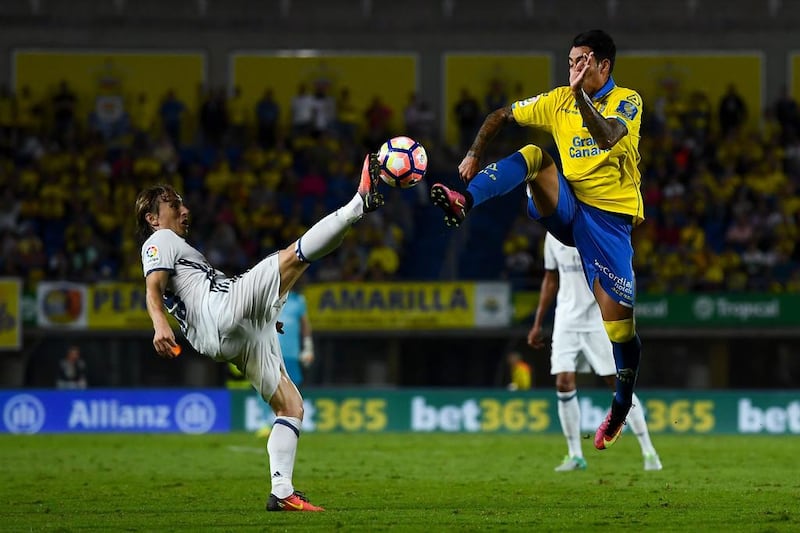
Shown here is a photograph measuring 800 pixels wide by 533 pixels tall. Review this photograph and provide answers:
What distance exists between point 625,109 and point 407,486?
419cm

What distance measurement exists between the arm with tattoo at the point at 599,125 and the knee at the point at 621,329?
1.46 metres

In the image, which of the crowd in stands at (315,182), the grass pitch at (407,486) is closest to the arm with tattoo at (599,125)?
the grass pitch at (407,486)

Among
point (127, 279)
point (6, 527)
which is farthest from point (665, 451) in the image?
point (127, 279)

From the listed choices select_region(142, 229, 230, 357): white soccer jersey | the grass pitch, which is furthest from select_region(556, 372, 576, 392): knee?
select_region(142, 229, 230, 357): white soccer jersey

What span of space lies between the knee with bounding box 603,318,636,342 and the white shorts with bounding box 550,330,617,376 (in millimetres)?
3645

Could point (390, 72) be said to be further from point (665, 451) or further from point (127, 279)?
point (665, 451)

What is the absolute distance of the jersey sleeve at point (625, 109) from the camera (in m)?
9.57

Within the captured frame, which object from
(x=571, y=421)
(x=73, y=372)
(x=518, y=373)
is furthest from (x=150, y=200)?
(x=518, y=373)

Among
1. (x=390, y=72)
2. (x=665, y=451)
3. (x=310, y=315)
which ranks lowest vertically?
(x=665, y=451)

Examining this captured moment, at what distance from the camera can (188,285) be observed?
9.64m

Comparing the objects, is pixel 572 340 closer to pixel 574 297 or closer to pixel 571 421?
pixel 574 297

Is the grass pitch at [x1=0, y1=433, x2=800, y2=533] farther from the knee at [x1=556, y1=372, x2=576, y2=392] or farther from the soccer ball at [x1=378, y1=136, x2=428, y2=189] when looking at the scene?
the soccer ball at [x1=378, y1=136, x2=428, y2=189]

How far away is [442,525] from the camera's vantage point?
340 inches

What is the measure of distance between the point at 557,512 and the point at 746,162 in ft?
70.2
